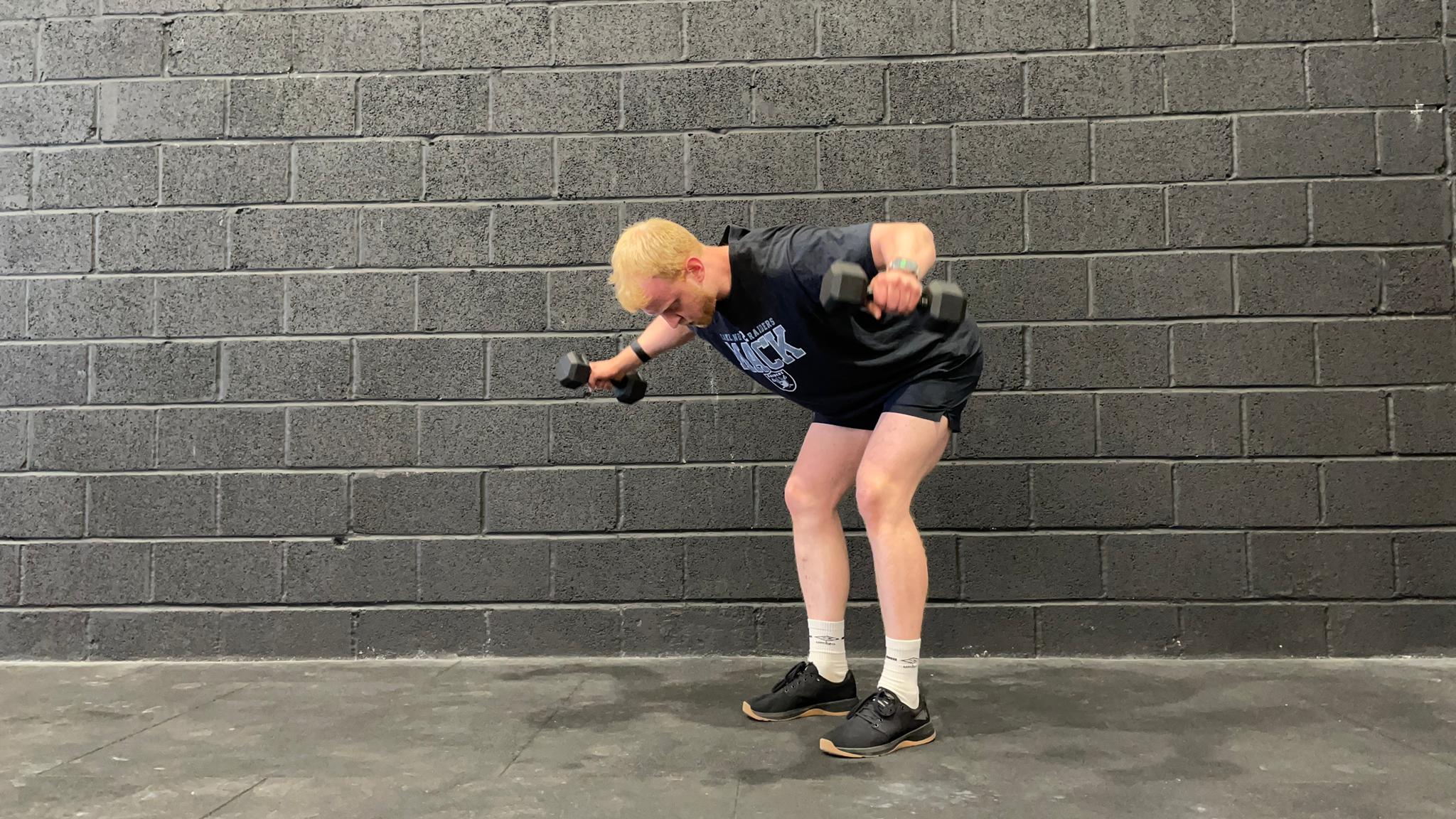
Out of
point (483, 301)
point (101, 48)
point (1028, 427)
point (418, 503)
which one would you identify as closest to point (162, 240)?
point (101, 48)

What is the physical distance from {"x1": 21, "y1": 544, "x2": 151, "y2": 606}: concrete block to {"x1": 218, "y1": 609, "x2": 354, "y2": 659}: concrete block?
1.12 ft

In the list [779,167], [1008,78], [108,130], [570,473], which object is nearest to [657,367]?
[570,473]

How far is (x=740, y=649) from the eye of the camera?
9.75 feet

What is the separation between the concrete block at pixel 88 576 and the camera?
3105 mm

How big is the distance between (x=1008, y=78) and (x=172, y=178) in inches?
114

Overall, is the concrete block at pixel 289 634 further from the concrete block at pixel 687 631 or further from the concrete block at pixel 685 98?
the concrete block at pixel 685 98

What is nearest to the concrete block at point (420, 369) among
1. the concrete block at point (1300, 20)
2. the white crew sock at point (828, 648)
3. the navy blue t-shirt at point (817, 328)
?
the navy blue t-shirt at point (817, 328)

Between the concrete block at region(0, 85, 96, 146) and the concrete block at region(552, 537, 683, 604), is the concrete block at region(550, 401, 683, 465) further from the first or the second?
the concrete block at region(0, 85, 96, 146)

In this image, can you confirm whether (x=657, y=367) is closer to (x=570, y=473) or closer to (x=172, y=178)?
(x=570, y=473)

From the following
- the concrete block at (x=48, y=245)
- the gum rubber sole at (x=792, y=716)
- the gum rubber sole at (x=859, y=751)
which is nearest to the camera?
the gum rubber sole at (x=859, y=751)

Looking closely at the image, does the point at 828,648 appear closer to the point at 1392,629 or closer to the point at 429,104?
the point at 1392,629

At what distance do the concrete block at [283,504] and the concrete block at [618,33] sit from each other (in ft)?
5.45

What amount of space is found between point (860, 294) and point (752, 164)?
1.44m

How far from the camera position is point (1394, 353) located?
291cm
